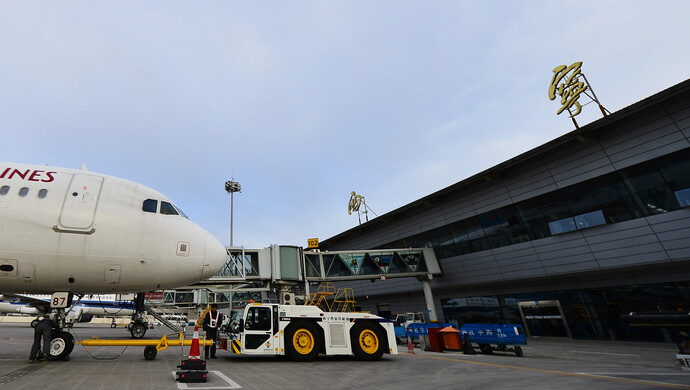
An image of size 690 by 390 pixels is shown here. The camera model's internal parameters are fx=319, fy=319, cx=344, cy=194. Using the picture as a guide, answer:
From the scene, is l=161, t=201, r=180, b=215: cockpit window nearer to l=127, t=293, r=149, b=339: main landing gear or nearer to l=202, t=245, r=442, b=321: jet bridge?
l=202, t=245, r=442, b=321: jet bridge

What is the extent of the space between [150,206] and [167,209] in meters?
0.50

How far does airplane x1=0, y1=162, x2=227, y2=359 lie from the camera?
29.3 feet

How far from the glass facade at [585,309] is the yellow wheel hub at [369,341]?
1468cm

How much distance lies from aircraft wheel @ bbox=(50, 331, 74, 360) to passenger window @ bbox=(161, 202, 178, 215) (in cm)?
506

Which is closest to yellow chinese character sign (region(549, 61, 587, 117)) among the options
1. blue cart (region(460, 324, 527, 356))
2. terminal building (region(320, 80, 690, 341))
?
terminal building (region(320, 80, 690, 341))

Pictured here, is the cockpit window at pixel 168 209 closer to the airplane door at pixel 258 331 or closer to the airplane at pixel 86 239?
the airplane at pixel 86 239

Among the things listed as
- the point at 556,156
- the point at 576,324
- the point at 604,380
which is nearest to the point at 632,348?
the point at 576,324

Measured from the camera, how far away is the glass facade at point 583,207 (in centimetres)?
1722

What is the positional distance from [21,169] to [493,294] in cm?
3079

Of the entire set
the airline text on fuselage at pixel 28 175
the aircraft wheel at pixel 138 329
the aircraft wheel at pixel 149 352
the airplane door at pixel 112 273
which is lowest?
the aircraft wheel at pixel 149 352

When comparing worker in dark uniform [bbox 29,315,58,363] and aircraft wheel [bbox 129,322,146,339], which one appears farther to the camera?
aircraft wheel [bbox 129,322,146,339]

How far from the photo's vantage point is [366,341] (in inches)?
485

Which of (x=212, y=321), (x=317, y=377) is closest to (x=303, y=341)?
(x=317, y=377)

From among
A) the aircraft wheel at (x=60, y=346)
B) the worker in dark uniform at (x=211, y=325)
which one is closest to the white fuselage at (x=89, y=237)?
the aircraft wheel at (x=60, y=346)
